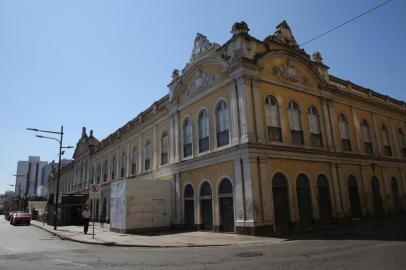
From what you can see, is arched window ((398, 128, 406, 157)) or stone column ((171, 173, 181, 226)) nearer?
stone column ((171, 173, 181, 226))

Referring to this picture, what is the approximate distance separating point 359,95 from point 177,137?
15228 mm

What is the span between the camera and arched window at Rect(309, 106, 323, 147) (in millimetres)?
20812

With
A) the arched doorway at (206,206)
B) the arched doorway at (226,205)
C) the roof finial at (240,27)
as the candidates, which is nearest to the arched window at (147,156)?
the arched doorway at (206,206)

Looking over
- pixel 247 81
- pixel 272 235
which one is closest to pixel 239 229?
pixel 272 235

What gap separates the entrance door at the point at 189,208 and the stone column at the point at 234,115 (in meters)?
5.42

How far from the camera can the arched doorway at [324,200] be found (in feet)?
64.5

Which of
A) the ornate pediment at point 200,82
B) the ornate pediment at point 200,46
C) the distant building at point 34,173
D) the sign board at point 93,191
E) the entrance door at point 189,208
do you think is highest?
the distant building at point 34,173

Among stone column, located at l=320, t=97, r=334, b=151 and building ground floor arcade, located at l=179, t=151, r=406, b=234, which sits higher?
stone column, located at l=320, t=97, r=334, b=151

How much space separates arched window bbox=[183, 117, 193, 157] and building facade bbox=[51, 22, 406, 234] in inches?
2.8

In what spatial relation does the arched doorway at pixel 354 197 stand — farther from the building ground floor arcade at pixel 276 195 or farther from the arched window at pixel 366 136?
the arched window at pixel 366 136

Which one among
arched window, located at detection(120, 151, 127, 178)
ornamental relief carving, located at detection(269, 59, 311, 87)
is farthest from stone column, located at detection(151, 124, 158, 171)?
ornamental relief carving, located at detection(269, 59, 311, 87)

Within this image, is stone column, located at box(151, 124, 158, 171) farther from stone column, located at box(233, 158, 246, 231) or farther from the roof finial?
the roof finial

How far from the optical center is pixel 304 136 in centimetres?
2002

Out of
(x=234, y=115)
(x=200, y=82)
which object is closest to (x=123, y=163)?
(x=200, y=82)
